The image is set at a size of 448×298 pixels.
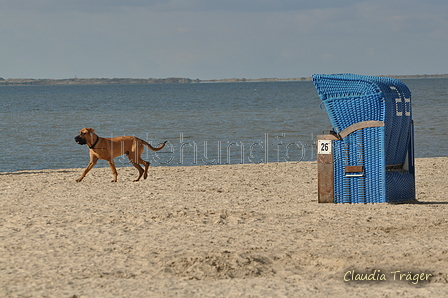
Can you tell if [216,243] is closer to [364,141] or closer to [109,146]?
[364,141]

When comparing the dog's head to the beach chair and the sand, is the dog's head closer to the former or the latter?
the sand

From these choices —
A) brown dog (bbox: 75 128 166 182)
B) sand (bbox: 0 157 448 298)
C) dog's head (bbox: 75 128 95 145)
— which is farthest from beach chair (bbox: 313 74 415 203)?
dog's head (bbox: 75 128 95 145)

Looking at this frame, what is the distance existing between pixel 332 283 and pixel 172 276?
A: 1.51m

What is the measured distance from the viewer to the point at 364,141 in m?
8.62

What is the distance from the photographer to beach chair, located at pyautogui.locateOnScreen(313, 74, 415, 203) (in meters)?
8.47

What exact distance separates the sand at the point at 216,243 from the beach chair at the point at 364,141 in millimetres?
299

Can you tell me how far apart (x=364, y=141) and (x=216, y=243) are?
124 inches

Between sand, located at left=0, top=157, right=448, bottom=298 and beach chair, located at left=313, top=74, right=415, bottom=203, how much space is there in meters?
0.30

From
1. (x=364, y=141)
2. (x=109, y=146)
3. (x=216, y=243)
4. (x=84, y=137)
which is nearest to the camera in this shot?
(x=216, y=243)

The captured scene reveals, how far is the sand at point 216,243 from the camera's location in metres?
5.26

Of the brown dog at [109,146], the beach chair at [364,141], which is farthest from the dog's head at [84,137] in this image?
the beach chair at [364,141]

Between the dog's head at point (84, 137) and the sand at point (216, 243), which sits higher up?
the dog's head at point (84, 137)

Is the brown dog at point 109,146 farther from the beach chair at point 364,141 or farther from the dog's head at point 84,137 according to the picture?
the beach chair at point 364,141

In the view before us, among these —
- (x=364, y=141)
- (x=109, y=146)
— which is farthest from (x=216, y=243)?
(x=109, y=146)
